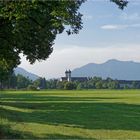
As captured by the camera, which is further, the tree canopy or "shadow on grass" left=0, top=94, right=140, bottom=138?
"shadow on grass" left=0, top=94, right=140, bottom=138

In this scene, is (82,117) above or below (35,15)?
below

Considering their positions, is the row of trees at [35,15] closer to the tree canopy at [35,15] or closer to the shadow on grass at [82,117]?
the tree canopy at [35,15]

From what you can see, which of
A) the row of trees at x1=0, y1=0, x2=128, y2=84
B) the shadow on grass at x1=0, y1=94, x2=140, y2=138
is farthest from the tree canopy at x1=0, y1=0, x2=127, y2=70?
the shadow on grass at x1=0, y1=94, x2=140, y2=138

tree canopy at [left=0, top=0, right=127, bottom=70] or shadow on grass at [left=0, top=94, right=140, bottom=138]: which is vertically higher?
tree canopy at [left=0, top=0, right=127, bottom=70]

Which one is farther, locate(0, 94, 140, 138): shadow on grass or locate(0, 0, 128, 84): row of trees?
locate(0, 94, 140, 138): shadow on grass

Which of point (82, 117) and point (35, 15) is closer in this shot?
point (35, 15)

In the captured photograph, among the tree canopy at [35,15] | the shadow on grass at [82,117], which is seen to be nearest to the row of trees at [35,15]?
the tree canopy at [35,15]

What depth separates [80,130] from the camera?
31.3 meters

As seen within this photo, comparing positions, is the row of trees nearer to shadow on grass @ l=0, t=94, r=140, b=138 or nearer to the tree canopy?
the tree canopy

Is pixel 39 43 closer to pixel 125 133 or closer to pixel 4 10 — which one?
pixel 125 133

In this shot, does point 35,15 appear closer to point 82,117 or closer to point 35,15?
point 35,15

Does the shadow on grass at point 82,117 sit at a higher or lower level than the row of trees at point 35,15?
lower

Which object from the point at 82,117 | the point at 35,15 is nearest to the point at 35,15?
the point at 35,15

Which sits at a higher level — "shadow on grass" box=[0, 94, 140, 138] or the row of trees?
the row of trees
